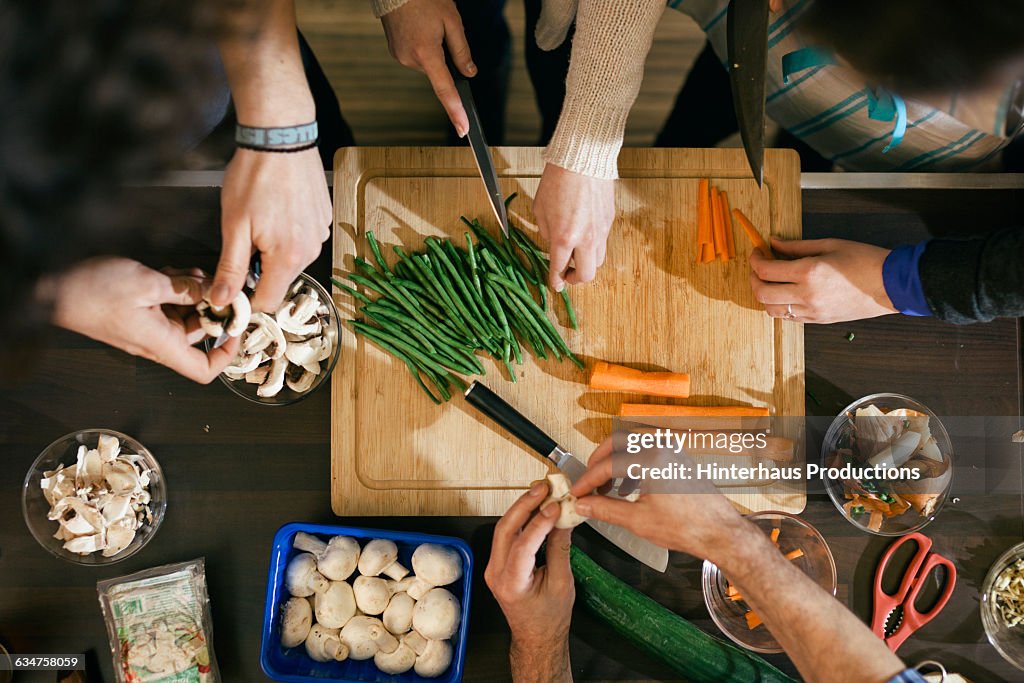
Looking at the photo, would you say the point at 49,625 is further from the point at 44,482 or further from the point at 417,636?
the point at 417,636

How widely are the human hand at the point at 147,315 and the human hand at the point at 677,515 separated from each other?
84 centimetres

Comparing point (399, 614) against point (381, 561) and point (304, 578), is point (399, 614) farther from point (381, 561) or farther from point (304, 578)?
point (304, 578)

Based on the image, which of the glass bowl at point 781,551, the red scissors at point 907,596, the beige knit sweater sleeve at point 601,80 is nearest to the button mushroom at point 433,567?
the glass bowl at point 781,551

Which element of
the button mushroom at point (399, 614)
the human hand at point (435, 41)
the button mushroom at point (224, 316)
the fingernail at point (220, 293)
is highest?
the human hand at point (435, 41)

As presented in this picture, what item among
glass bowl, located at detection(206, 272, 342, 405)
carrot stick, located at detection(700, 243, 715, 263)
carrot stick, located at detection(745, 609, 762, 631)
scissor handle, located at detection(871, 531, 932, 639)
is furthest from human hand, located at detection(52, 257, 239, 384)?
scissor handle, located at detection(871, 531, 932, 639)

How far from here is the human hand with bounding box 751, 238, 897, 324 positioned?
1620 mm

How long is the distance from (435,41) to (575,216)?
471mm

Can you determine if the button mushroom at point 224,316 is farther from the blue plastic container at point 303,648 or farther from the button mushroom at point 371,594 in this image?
the button mushroom at point 371,594

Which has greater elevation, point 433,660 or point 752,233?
point 752,233

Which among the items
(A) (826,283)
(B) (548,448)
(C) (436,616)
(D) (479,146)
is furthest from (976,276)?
(C) (436,616)

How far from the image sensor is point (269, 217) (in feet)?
4.22

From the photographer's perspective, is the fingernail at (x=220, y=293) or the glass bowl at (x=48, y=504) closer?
the fingernail at (x=220, y=293)

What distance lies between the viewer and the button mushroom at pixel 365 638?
5.30ft

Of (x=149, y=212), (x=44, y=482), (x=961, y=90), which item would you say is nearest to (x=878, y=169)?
(x=961, y=90)
